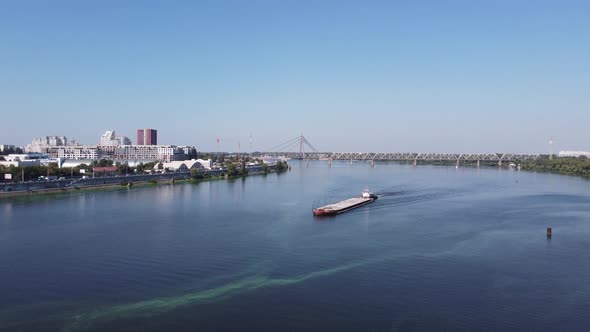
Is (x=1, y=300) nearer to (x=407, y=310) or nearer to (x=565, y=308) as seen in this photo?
(x=407, y=310)

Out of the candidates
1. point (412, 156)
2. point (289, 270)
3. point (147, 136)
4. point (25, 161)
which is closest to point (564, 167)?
point (412, 156)

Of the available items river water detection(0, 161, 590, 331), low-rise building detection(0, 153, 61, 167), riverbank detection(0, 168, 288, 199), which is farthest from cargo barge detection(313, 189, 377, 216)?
low-rise building detection(0, 153, 61, 167)

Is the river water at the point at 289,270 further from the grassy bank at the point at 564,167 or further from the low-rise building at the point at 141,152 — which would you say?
the low-rise building at the point at 141,152

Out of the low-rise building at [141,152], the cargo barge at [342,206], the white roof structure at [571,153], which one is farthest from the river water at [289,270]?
the white roof structure at [571,153]

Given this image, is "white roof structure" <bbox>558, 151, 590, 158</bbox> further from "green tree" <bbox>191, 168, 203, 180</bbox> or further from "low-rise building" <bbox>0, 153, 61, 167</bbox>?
"low-rise building" <bbox>0, 153, 61, 167</bbox>

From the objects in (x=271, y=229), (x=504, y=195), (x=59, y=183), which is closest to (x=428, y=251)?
(x=271, y=229)
